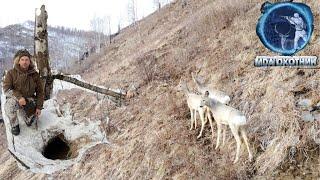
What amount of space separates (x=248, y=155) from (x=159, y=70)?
21.0 ft

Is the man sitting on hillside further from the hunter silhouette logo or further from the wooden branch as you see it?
the hunter silhouette logo

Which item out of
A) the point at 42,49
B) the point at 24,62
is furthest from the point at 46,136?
the point at 42,49

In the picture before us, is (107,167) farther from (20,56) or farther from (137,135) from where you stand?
(20,56)

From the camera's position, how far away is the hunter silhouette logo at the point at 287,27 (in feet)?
33.9

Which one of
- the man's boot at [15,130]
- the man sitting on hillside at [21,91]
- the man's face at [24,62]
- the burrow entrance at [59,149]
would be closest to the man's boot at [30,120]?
the man sitting on hillside at [21,91]

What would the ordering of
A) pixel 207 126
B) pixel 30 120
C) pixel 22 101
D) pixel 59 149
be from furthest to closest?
pixel 207 126 → pixel 59 149 → pixel 30 120 → pixel 22 101

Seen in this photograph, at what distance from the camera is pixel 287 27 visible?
34.1ft

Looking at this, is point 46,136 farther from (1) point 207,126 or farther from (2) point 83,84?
(1) point 207,126

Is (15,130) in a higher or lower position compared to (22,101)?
lower

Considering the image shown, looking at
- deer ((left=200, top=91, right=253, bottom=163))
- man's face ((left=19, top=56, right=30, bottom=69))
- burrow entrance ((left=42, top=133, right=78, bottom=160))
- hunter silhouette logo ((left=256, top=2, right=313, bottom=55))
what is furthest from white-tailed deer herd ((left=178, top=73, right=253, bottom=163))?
man's face ((left=19, top=56, right=30, bottom=69))

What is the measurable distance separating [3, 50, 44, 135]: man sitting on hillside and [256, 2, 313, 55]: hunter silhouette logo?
580cm

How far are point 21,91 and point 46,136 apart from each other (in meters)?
0.83

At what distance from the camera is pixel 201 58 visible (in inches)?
505

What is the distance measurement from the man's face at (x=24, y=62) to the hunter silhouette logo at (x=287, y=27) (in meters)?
5.91
